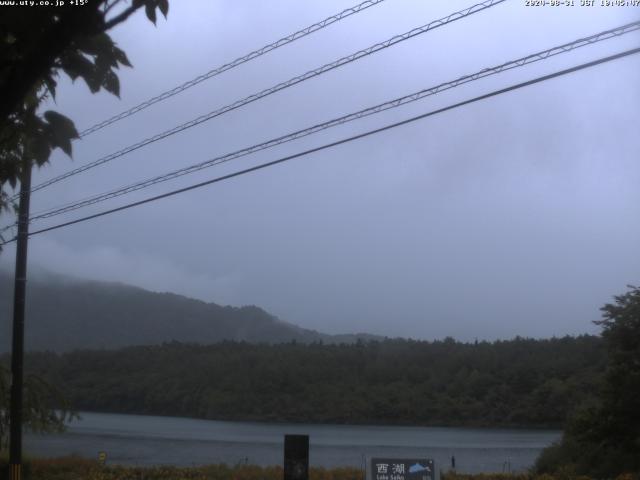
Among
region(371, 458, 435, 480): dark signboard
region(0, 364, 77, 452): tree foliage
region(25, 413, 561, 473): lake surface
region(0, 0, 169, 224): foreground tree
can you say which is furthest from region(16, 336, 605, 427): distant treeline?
region(0, 0, 169, 224): foreground tree

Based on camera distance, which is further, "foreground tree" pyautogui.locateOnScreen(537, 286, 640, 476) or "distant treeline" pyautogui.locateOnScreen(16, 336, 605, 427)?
"distant treeline" pyautogui.locateOnScreen(16, 336, 605, 427)

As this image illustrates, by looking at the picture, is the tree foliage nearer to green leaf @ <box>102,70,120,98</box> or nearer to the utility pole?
the utility pole

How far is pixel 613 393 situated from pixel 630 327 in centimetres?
188

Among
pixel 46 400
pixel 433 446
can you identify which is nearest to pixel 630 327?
pixel 433 446

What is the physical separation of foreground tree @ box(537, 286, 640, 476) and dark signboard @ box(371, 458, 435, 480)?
8.71 meters

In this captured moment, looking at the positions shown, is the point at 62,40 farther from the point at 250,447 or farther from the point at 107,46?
the point at 250,447

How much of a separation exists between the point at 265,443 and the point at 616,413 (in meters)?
17.3

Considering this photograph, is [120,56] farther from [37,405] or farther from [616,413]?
[616,413]

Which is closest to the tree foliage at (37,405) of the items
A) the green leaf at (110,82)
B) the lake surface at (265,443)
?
the lake surface at (265,443)

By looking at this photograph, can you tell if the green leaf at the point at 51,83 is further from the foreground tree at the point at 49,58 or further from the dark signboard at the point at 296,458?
the dark signboard at the point at 296,458

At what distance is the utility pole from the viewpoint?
1623 cm

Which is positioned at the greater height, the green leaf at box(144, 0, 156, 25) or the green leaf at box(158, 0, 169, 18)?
the green leaf at box(158, 0, 169, 18)

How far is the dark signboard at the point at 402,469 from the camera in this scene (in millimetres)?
10719

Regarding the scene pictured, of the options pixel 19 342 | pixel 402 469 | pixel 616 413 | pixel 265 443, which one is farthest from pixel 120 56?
pixel 265 443
